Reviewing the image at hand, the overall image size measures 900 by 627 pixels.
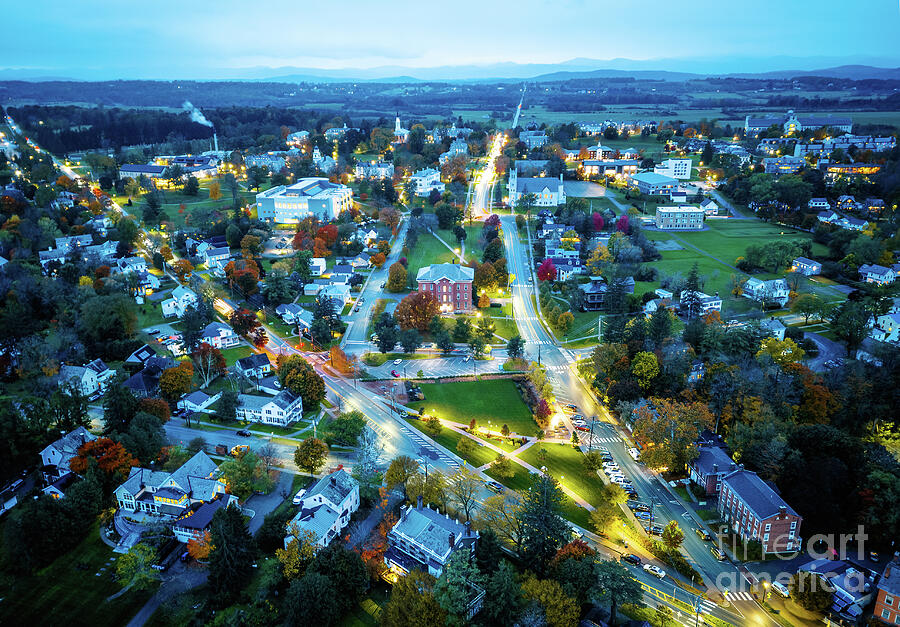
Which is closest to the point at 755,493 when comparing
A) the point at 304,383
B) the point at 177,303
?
the point at 304,383

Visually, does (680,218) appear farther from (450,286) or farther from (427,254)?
(450,286)

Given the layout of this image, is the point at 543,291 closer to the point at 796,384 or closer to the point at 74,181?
the point at 796,384

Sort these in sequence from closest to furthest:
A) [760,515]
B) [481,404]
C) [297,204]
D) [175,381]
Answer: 1. [760,515]
2. [175,381]
3. [481,404]
4. [297,204]

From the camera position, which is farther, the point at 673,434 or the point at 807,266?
the point at 807,266

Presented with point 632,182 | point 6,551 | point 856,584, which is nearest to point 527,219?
point 632,182

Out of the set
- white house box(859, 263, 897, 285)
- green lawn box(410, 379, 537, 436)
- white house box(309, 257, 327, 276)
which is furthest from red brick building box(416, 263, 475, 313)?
white house box(859, 263, 897, 285)

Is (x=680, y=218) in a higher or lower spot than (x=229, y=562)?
higher
